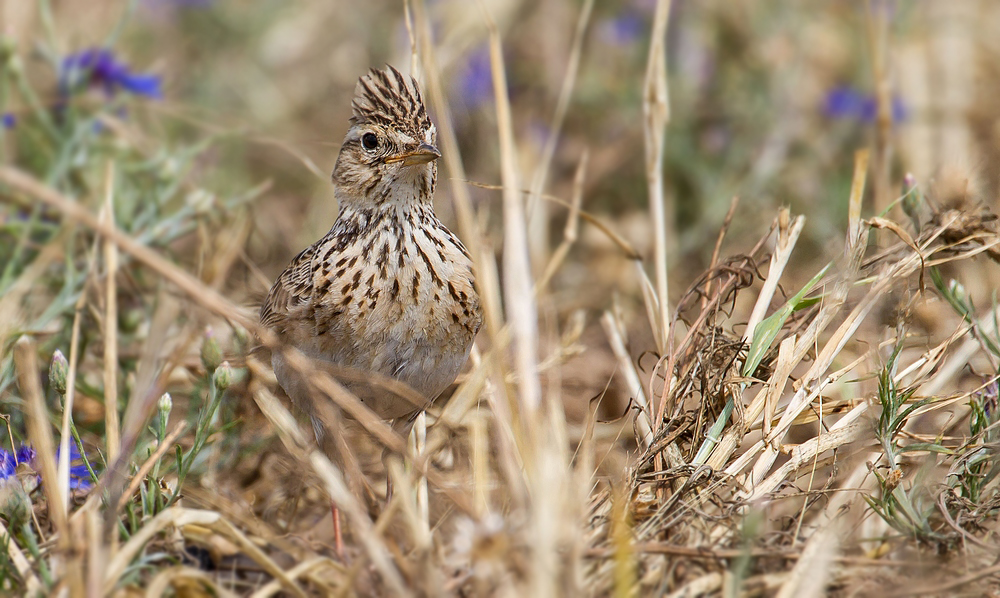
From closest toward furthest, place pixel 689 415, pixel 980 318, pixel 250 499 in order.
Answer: pixel 689 415 < pixel 980 318 < pixel 250 499

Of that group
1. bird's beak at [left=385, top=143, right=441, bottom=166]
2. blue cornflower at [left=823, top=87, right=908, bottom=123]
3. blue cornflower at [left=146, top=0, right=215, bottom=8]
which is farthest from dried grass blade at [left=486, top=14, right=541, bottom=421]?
blue cornflower at [left=146, top=0, right=215, bottom=8]

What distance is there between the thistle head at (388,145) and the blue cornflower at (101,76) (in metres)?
2.14

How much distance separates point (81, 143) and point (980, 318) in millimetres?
4353

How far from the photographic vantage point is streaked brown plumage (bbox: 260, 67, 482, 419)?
13.0 ft

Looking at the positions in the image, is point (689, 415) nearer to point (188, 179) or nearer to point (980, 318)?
point (980, 318)

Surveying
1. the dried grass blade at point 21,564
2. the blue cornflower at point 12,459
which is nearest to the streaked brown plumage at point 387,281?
the blue cornflower at point 12,459

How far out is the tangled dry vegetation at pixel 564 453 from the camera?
2.89 m

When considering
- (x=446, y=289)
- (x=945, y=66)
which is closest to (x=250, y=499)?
(x=446, y=289)

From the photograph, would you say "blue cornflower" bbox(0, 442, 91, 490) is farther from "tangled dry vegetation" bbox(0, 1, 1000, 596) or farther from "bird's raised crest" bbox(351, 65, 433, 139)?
A: "bird's raised crest" bbox(351, 65, 433, 139)

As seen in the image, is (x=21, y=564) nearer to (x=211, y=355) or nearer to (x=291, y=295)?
(x=211, y=355)

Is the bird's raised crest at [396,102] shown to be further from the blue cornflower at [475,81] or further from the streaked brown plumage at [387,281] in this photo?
the blue cornflower at [475,81]

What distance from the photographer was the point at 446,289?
4027mm

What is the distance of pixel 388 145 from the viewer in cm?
A: 409

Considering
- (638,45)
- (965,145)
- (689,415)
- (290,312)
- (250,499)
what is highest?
(638,45)
